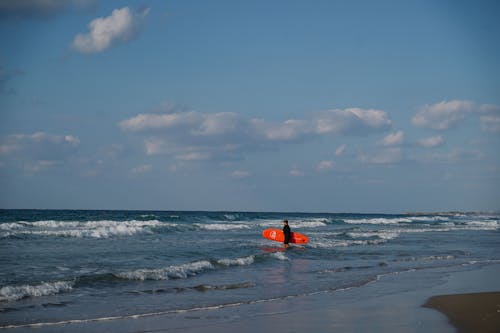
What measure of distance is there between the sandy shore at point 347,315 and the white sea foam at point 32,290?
3037 millimetres

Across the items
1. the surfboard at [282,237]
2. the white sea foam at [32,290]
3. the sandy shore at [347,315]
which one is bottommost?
the sandy shore at [347,315]

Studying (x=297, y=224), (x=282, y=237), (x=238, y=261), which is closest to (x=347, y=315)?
(x=238, y=261)

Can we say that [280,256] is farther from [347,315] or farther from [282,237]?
[347,315]

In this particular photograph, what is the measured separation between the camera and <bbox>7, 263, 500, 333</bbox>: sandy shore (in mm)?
8711

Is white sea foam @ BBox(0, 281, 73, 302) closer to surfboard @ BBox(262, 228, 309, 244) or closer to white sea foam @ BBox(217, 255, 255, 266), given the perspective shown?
white sea foam @ BBox(217, 255, 255, 266)

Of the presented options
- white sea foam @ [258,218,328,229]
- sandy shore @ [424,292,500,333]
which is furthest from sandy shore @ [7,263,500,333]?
white sea foam @ [258,218,328,229]

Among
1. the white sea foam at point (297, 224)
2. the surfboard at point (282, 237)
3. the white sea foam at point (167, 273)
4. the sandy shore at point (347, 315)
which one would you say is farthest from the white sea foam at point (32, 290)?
the white sea foam at point (297, 224)

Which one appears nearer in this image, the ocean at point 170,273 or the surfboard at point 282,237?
the ocean at point 170,273

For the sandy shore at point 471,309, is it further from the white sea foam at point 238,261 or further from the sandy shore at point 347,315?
the white sea foam at point 238,261

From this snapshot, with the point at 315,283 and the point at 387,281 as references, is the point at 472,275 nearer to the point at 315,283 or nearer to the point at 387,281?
the point at 387,281

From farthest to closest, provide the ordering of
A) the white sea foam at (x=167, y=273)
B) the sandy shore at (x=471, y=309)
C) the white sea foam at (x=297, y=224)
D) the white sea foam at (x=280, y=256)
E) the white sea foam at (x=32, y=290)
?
the white sea foam at (x=297, y=224)
the white sea foam at (x=280, y=256)
the white sea foam at (x=167, y=273)
the white sea foam at (x=32, y=290)
the sandy shore at (x=471, y=309)

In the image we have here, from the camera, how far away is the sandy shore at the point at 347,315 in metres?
8.71

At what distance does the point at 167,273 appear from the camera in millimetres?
15453

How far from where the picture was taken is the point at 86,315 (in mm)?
9977
